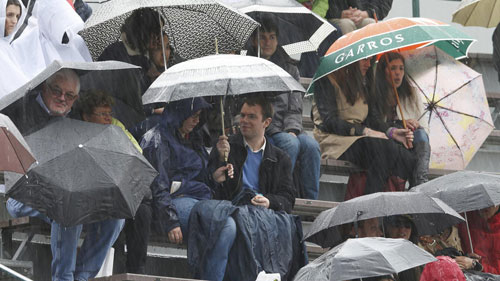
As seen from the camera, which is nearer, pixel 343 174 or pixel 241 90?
pixel 241 90

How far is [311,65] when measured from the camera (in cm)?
1623

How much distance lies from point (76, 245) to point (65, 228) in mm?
151

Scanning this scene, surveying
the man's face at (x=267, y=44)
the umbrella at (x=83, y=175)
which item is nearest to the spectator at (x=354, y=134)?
the man's face at (x=267, y=44)

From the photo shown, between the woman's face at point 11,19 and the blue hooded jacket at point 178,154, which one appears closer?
the blue hooded jacket at point 178,154

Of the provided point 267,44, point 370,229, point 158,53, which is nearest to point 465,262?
point 370,229

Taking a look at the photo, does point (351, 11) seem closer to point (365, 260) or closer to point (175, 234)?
point (175, 234)

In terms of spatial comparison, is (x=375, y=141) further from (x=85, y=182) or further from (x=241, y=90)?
(x=85, y=182)

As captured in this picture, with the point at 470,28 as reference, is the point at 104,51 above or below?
above

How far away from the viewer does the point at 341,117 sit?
14.6 metres

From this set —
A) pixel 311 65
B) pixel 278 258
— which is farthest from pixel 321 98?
pixel 278 258

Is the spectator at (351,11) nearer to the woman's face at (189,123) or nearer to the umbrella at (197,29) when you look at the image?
the umbrella at (197,29)

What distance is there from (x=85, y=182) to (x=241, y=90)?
173 cm

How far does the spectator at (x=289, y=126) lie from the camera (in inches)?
543

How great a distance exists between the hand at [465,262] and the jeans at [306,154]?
1.63m
